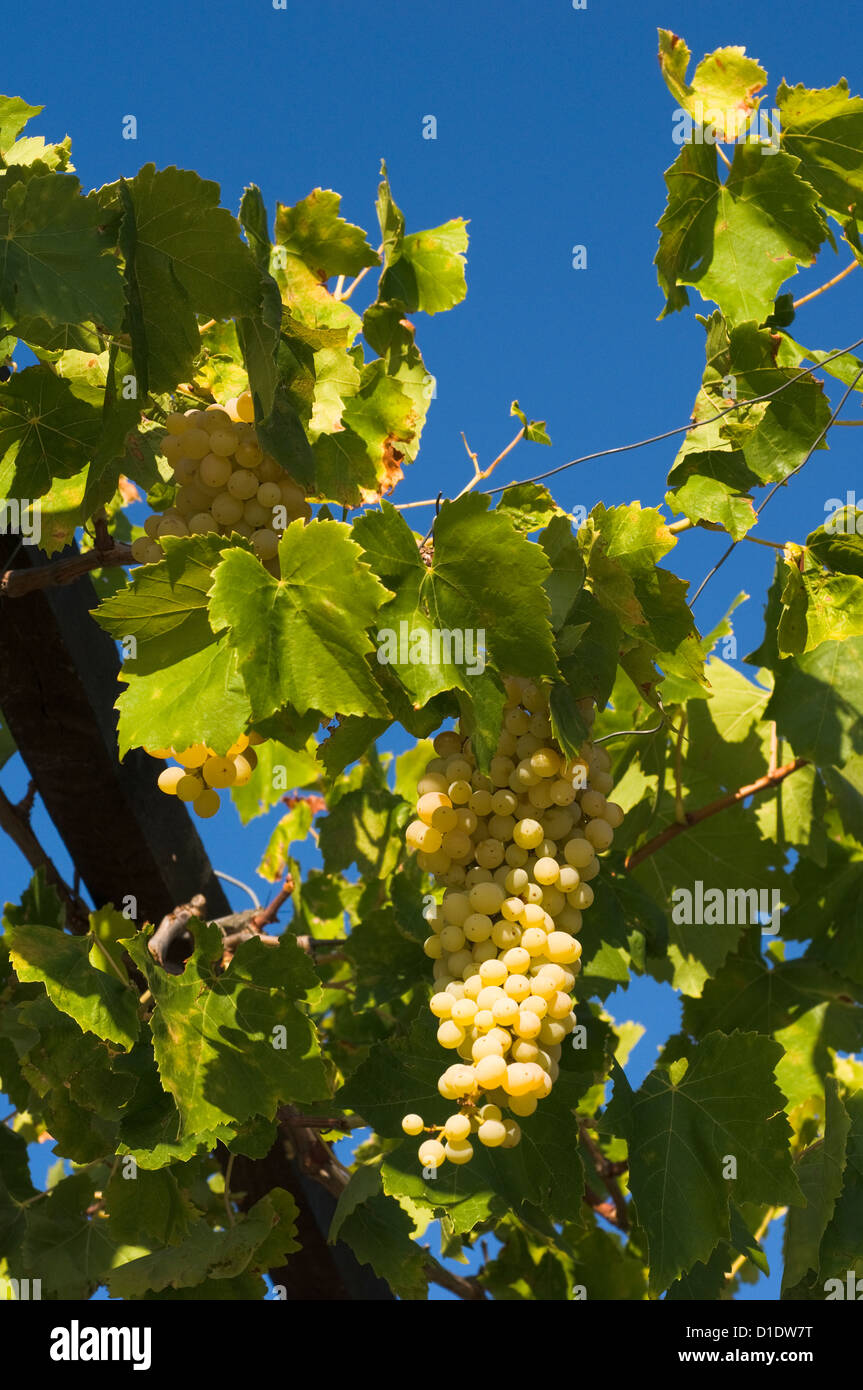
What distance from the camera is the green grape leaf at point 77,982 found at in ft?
6.78

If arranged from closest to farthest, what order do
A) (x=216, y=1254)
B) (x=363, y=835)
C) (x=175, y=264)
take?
(x=175, y=264)
(x=216, y=1254)
(x=363, y=835)

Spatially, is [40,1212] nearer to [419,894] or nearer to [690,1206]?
[419,894]

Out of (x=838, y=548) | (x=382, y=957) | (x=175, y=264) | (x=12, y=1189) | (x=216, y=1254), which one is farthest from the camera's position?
(x=12, y=1189)

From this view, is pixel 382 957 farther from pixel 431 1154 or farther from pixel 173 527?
pixel 173 527

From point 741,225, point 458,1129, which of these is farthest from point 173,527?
point 741,225

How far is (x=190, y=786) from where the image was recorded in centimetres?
189

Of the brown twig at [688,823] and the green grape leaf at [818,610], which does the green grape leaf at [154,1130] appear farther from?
the green grape leaf at [818,610]

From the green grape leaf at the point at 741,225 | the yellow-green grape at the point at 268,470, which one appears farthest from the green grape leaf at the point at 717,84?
the yellow-green grape at the point at 268,470

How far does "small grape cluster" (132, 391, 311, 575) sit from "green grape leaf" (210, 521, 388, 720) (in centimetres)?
19

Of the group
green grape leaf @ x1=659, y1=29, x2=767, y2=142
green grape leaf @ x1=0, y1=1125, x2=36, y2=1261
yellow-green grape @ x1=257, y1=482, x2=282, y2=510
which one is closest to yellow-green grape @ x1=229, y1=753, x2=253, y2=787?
yellow-green grape @ x1=257, y1=482, x2=282, y2=510

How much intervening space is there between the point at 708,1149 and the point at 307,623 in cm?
104

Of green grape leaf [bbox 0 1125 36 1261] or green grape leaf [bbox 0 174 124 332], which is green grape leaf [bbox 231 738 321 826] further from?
green grape leaf [bbox 0 174 124 332]

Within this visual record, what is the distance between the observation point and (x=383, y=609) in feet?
5.76

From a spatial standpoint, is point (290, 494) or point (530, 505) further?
A: point (530, 505)
